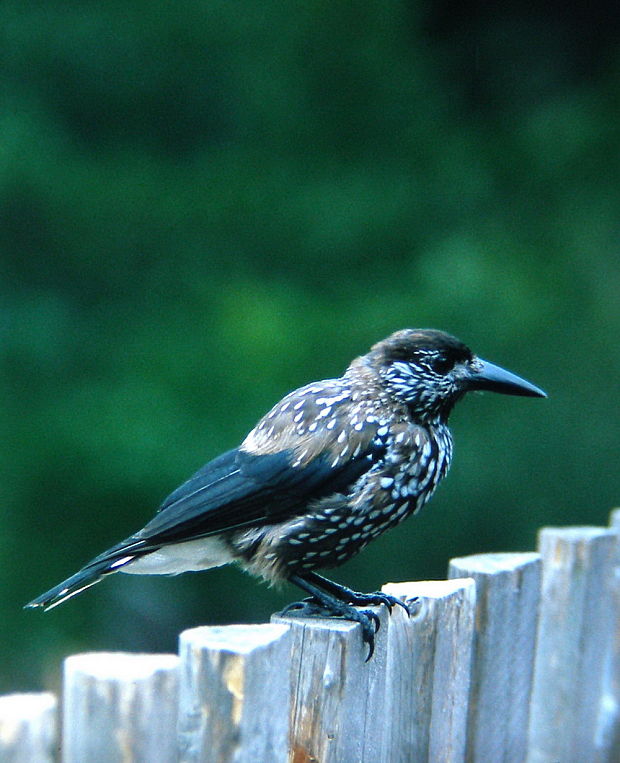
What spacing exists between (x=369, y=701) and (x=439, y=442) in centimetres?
104

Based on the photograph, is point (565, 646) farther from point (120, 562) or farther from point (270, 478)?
point (120, 562)

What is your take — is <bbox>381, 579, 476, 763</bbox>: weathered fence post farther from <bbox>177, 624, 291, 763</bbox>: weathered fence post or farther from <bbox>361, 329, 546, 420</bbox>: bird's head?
<bbox>361, 329, 546, 420</bbox>: bird's head

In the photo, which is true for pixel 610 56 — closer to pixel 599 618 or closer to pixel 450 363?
pixel 450 363

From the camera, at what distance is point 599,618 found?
289 cm

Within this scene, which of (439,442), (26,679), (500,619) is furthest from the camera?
(26,679)

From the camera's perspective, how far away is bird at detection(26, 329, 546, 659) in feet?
8.88

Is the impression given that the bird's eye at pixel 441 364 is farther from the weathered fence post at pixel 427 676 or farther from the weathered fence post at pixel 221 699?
the weathered fence post at pixel 221 699

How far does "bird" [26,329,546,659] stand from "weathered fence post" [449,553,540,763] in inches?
11.5

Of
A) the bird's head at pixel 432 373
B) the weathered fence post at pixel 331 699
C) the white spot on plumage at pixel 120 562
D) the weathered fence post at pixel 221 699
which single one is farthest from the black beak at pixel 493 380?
the weathered fence post at pixel 221 699

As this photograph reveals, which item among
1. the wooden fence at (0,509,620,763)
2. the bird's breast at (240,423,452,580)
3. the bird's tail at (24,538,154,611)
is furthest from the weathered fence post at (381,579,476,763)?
the bird's tail at (24,538,154,611)

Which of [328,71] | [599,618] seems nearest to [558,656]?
[599,618]

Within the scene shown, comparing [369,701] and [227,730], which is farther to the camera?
[369,701]

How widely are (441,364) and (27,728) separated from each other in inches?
71.5

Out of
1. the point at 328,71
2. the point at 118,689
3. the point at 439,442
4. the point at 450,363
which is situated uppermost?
A: the point at 328,71
